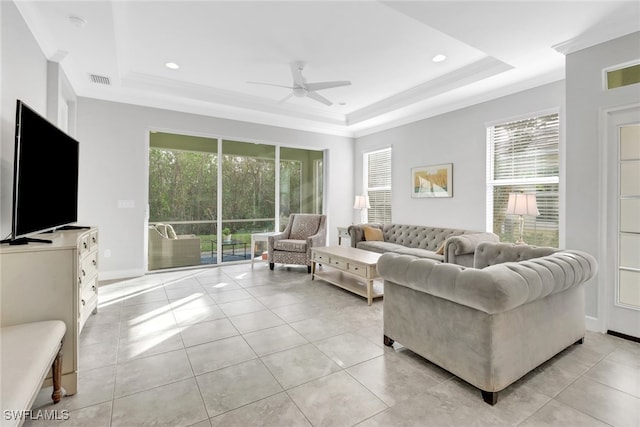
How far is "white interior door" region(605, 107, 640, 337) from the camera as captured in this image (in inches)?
109

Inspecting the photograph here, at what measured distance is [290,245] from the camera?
→ 5.26 m

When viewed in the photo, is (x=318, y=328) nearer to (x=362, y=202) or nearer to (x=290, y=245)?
(x=290, y=245)

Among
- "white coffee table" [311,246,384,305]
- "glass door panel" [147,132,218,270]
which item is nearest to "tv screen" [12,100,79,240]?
"glass door panel" [147,132,218,270]

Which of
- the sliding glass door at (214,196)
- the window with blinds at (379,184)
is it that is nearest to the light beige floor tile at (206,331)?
the sliding glass door at (214,196)

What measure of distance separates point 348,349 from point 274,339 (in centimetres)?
65

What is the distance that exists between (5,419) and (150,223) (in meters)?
4.47

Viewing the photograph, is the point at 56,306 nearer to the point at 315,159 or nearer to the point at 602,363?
the point at 602,363

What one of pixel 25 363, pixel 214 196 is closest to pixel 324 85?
pixel 214 196

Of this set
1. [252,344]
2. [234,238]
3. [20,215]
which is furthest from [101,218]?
[252,344]

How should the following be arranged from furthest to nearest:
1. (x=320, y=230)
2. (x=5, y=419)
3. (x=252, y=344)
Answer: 1. (x=320, y=230)
2. (x=252, y=344)
3. (x=5, y=419)

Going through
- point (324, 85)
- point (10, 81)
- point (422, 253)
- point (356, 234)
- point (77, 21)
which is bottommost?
point (422, 253)

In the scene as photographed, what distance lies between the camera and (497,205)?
4.59 m

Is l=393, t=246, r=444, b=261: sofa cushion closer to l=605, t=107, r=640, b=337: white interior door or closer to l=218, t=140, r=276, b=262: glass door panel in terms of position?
l=605, t=107, r=640, b=337: white interior door

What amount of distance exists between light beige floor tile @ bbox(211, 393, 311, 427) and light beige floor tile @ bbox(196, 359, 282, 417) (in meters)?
0.05
